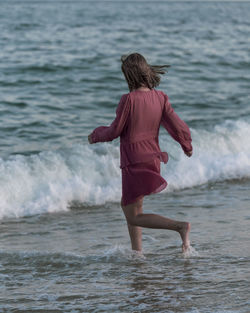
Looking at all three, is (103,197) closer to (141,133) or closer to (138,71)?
(141,133)

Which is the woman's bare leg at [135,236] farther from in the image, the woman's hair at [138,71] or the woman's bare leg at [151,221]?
the woman's hair at [138,71]

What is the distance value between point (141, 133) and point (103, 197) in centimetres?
291

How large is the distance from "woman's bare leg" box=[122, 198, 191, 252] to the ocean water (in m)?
0.31

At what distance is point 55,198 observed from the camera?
6980mm

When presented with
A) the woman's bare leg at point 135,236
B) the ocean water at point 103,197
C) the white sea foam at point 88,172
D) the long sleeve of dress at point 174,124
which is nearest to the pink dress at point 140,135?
the long sleeve of dress at point 174,124

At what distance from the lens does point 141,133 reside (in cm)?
434

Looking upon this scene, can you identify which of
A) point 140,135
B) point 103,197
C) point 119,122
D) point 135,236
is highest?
point 119,122

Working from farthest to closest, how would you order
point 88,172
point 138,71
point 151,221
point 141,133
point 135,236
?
point 88,172
point 135,236
point 151,221
point 141,133
point 138,71

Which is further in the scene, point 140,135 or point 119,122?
point 140,135

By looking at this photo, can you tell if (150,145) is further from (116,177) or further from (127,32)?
(127,32)

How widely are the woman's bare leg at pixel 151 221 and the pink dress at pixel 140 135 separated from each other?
7 centimetres

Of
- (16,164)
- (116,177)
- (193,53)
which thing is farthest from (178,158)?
(193,53)

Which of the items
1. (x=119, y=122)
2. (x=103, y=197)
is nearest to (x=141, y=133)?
(x=119, y=122)

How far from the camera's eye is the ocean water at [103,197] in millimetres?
4074
